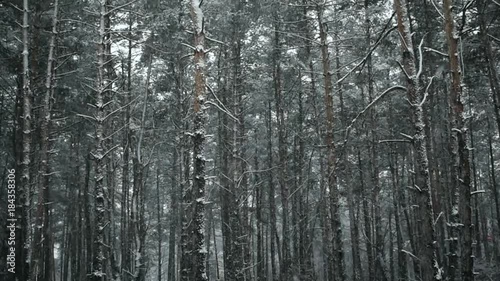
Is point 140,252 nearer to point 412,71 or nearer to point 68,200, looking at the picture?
point 412,71

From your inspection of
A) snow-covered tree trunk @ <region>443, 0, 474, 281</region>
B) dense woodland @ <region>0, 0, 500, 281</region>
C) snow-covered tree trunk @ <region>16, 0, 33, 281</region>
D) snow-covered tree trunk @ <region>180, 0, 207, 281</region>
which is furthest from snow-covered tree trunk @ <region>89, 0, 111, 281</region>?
snow-covered tree trunk @ <region>443, 0, 474, 281</region>

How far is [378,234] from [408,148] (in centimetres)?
733

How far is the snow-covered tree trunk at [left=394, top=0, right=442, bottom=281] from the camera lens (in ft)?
21.4

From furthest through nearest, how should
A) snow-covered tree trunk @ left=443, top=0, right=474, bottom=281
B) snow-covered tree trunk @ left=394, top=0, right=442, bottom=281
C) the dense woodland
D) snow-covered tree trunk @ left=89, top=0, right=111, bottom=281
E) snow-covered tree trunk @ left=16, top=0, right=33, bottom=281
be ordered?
snow-covered tree trunk @ left=16, top=0, right=33, bottom=281
snow-covered tree trunk @ left=89, top=0, right=111, bottom=281
the dense woodland
snow-covered tree trunk @ left=443, top=0, right=474, bottom=281
snow-covered tree trunk @ left=394, top=0, right=442, bottom=281

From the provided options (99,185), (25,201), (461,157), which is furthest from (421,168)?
(25,201)

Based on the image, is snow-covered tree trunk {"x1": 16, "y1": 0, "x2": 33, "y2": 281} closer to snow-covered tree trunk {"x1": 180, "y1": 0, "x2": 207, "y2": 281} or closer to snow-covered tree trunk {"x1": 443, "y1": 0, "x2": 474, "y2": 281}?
snow-covered tree trunk {"x1": 180, "y1": 0, "x2": 207, "y2": 281}

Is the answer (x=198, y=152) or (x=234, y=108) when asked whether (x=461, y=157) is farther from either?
(x=234, y=108)

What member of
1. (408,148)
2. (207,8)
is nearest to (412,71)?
(207,8)

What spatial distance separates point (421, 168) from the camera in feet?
22.4

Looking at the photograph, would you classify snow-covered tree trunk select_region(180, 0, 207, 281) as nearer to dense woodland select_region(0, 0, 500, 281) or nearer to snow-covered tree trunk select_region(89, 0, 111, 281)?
dense woodland select_region(0, 0, 500, 281)

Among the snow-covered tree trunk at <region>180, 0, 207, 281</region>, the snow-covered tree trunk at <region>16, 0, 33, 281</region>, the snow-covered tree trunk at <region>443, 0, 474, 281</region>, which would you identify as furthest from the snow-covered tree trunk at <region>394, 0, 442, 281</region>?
the snow-covered tree trunk at <region>16, 0, 33, 281</region>

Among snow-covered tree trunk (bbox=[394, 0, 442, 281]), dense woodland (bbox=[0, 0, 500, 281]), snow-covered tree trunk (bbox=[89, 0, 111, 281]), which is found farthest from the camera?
snow-covered tree trunk (bbox=[89, 0, 111, 281])

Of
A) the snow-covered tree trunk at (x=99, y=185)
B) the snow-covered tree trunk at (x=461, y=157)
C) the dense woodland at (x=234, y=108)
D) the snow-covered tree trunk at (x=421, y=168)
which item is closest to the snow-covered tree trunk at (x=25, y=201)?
the dense woodland at (x=234, y=108)

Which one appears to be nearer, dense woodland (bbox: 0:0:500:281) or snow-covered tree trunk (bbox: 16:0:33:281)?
dense woodland (bbox: 0:0:500:281)
